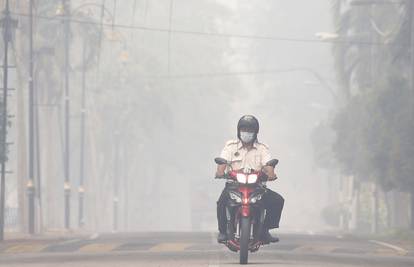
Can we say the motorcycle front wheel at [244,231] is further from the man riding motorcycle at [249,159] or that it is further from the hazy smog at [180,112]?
the hazy smog at [180,112]

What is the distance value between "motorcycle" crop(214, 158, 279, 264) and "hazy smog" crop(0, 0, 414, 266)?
60.9ft

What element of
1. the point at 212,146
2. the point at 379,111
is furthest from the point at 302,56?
the point at 379,111

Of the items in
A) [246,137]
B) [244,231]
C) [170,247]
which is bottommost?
[170,247]

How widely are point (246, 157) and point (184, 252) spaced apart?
6.59m

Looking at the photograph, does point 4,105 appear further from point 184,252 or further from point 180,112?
point 180,112

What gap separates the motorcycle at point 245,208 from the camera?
68.5 feet

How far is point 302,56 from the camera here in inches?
A: 4875

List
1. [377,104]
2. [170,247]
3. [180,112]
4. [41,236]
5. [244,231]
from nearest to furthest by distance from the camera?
1. [244,231]
2. [170,247]
3. [41,236]
4. [377,104]
5. [180,112]

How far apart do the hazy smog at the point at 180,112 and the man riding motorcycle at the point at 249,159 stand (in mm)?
18542

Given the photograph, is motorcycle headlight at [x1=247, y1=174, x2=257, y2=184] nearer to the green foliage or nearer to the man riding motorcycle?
the man riding motorcycle

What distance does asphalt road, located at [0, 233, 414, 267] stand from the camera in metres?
24.3

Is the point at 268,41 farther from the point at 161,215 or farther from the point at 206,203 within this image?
the point at 206,203

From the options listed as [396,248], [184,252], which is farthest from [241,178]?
[396,248]

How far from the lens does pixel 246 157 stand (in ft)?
69.6
